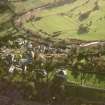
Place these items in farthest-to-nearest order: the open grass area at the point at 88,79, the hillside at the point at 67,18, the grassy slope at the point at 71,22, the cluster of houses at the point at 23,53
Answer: the hillside at the point at 67,18 → the grassy slope at the point at 71,22 → the cluster of houses at the point at 23,53 → the open grass area at the point at 88,79

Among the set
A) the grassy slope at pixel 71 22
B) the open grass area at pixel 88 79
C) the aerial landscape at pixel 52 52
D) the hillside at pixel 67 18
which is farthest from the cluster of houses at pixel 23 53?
the grassy slope at pixel 71 22

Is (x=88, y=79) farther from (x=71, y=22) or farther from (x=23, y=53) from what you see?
(x=71, y=22)

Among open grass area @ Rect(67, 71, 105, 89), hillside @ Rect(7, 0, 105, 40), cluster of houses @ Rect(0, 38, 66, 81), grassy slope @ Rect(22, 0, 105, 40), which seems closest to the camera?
open grass area @ Rect(67, 71, 105, 89)

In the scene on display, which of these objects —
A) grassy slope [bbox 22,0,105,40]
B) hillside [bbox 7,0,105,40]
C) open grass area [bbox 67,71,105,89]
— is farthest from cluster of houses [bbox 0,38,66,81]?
grassy slope [bbox 22,0,105,40]

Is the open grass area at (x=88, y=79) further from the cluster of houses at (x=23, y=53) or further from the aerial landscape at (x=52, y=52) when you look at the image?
the cluster of houses at (x=23, y=53)

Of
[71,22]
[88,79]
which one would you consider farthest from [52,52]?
[88,79]

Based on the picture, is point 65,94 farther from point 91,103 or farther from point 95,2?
point 95,2

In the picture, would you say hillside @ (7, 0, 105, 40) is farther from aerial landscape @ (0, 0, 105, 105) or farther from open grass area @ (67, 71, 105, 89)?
open grass area @ (67, 71, 105, 89)

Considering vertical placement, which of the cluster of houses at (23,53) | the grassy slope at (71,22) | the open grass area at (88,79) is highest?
the grassy slope at (71,22)
